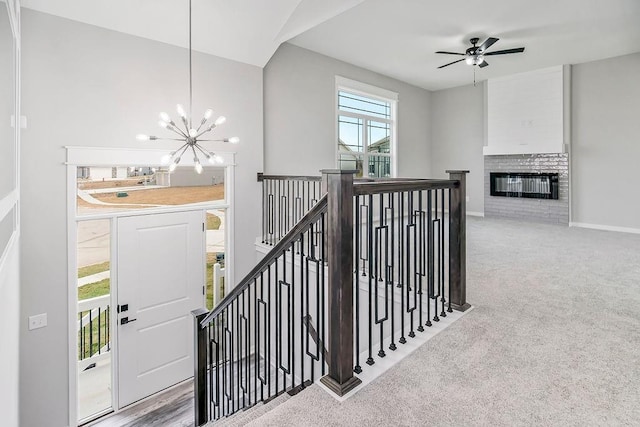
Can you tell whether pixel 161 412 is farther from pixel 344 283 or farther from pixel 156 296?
pixel 344 283

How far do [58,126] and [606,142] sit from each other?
27.5 feet

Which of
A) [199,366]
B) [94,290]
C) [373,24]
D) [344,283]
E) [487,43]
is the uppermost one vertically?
[373,24]

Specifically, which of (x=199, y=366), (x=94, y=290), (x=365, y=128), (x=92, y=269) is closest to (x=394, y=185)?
(x=199, y=366)

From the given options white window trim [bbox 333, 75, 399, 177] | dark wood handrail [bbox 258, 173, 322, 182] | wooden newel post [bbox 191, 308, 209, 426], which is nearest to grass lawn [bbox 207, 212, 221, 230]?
dark wood handrail [bbox 258, 173, 322, 182]

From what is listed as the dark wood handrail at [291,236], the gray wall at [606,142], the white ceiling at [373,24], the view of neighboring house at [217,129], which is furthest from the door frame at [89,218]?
the gray wall at [606,142]

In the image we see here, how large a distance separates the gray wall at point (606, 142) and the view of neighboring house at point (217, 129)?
2 cm

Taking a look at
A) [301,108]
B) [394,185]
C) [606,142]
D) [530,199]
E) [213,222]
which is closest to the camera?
[394,185]

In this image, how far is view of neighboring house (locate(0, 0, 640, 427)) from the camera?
11.1ft

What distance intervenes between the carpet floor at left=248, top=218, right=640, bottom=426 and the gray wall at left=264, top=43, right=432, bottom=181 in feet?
11.1

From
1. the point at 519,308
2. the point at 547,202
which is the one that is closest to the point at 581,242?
the point at 547,202

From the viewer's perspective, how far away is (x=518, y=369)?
1.88m

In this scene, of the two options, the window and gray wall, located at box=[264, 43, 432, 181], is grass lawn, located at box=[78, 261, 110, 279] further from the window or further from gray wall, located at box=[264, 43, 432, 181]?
the window

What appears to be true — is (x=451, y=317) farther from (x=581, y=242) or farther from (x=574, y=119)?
(x=574, y=119)

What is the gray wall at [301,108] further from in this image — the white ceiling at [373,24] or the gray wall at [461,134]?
the gray wall at [461,134]
